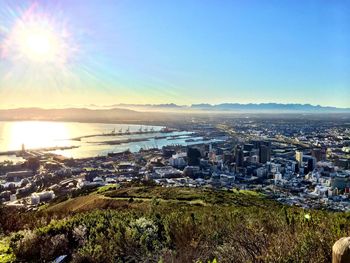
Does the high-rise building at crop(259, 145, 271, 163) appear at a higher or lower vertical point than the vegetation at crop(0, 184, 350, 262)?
lower

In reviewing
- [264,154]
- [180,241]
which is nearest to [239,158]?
[264,154]

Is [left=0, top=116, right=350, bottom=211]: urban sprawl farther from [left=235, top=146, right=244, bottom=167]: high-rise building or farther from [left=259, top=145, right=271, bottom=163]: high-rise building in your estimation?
[left=259, top=145, right=271, bottom=163]: high-rise building

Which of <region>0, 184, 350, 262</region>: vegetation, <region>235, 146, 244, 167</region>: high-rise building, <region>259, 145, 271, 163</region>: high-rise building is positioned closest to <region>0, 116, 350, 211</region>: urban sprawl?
<region>235, 146, 244, 167</region>: high-rise building

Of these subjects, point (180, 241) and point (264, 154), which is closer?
point (180, 241)

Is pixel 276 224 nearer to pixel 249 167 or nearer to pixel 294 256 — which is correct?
pixel 294 256

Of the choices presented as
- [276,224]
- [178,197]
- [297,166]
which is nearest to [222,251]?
[276,224]

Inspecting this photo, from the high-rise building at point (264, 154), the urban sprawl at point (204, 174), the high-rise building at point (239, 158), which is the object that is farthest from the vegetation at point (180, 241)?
the high-rise building at point (264, 154)

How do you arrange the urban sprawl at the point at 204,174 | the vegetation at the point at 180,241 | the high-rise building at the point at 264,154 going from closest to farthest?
the vegetation at the point at 180,241 < the urban sprawl at the point at 204,174 < the high-rise building at the point at 264,154

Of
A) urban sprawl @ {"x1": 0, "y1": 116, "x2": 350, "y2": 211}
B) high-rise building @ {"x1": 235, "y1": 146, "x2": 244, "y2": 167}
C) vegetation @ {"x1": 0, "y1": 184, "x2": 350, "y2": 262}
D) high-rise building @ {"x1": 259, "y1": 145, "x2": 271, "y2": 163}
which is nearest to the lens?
vegetation @ {"x1": 0, "y1": 184, "x2": 350, "y2": 262}

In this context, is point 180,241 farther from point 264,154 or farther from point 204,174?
point 264,154

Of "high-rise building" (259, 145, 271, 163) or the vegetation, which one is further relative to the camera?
"high-rise building" (259, 145, 271, 163)

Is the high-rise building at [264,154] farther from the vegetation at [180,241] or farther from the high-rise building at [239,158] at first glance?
the vegetation at [180,241]
